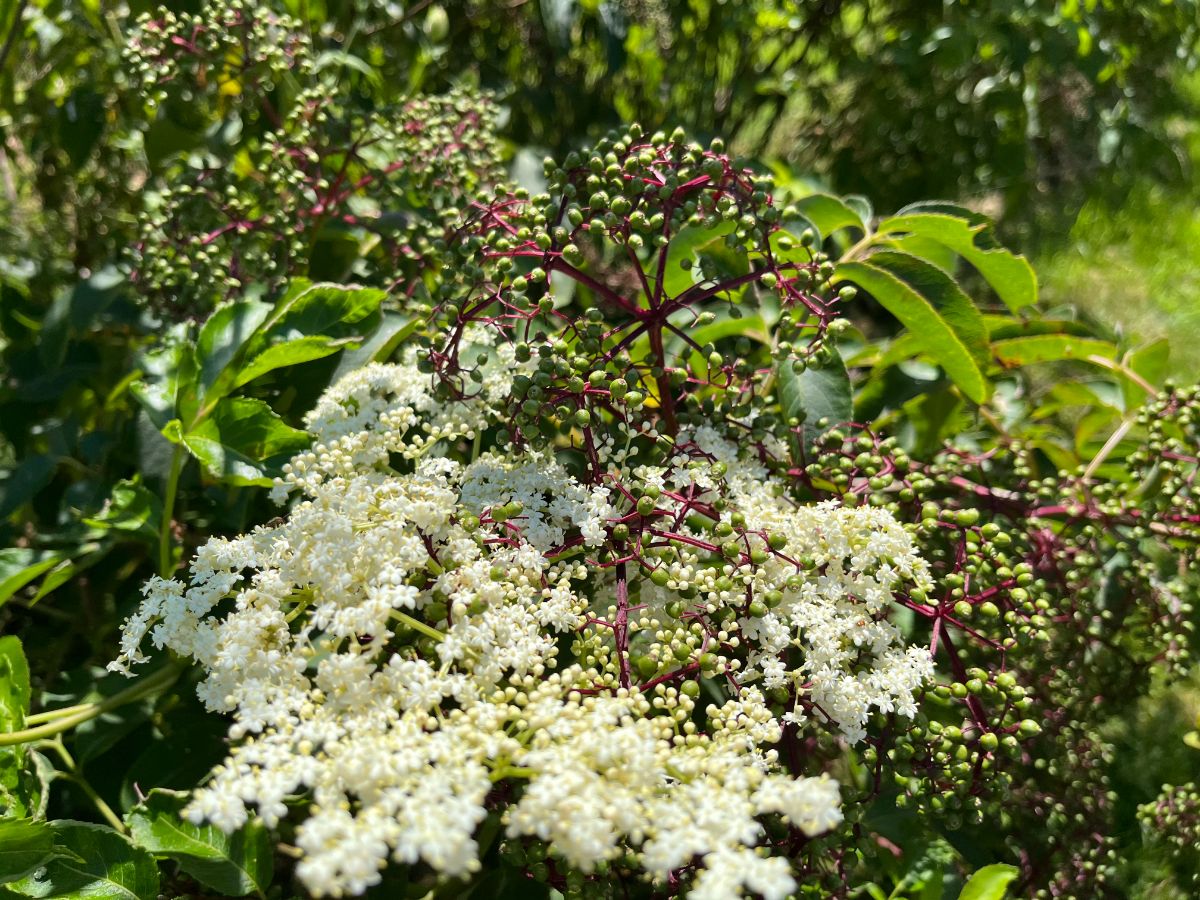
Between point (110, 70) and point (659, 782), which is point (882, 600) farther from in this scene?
point (110, 70)

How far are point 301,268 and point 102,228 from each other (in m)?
1.09

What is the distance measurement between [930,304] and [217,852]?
1089 mm

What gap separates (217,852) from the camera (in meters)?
1.00

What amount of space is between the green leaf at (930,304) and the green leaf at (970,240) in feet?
0.30

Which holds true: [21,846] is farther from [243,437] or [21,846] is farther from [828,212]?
[828,212]

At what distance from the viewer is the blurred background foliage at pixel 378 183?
1.39 m

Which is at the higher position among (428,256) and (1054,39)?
(1054,39)

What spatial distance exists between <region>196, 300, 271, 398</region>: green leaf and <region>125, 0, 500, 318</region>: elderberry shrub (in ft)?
0.53

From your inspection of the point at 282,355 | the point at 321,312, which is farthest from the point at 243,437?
the point at 321,312

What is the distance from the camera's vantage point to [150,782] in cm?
121

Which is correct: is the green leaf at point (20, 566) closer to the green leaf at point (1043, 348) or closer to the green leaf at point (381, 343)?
the green leaf at point (381, 343)

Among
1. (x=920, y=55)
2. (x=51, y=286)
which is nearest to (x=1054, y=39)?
(x=920, y=55)

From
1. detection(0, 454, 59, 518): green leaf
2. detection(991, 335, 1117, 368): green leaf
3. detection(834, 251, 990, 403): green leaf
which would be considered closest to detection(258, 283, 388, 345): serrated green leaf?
detection(0, 454, 59, 518): green leaf

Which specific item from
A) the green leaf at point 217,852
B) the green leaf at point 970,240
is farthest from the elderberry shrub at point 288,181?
the green leaf at point 217,852
